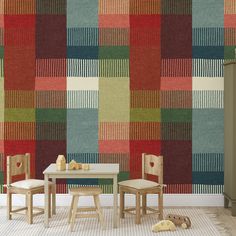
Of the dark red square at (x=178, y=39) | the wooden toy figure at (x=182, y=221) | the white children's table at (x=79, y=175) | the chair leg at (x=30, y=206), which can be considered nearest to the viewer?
the white children's table at (x=79, y=175)

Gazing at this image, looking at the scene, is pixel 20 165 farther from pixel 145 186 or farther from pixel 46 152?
pixel 145 186

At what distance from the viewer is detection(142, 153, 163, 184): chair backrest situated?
5.63 m

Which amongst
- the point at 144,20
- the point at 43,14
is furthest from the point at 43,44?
the point at 144,20

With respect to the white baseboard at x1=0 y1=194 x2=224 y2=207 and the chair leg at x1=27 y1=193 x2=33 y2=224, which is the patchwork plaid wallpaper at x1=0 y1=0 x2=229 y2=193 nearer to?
the white baseboard at x1=0 y1=194 x2=224 y2=207

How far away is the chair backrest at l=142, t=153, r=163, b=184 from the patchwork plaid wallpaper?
0.48 meters

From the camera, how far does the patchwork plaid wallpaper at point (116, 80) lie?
6383 mm

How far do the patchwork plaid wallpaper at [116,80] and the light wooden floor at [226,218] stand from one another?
0.98 feet

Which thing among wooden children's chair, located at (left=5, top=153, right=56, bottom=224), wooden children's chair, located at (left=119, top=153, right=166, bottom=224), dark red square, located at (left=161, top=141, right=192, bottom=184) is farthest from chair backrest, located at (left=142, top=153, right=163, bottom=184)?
wooden children's chair, located at (left=5, top=153, right=56, bottom=224)

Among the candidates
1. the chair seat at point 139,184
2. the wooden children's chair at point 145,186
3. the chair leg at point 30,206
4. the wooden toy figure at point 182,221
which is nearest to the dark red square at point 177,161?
the wooden children's chair at point 145,186

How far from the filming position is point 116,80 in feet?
21.0

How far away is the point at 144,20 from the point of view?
6398 mm

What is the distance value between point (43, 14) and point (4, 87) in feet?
3.32

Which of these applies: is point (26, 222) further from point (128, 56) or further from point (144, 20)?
point (144, 20)

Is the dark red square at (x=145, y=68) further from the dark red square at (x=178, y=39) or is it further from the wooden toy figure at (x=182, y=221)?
the wooden toy figure at (x=182, y=221)
